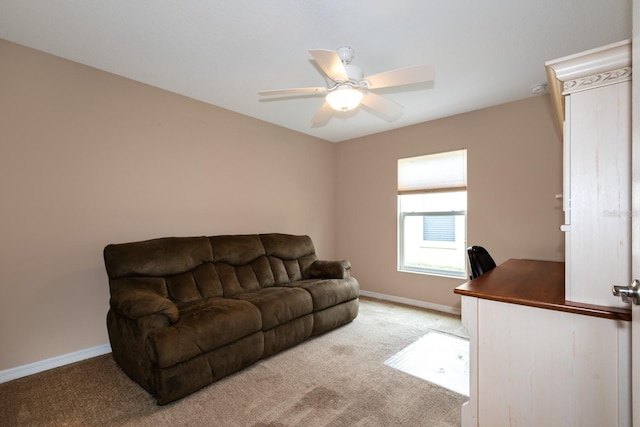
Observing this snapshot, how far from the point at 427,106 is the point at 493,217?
154 cm

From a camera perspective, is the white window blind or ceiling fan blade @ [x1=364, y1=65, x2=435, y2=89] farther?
the white window blind

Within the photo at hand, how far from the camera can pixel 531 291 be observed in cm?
149

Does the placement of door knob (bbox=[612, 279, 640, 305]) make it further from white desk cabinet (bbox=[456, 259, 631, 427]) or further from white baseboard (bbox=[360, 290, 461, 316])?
white baseboard (bbox=[360, 290, 461, 316])

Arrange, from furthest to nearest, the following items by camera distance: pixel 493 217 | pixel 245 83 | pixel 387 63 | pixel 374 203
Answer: pixel 374 203 → pixel 493 217 → pixel 245 83 → pixel 387 63

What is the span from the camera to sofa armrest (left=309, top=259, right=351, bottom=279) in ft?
11.7

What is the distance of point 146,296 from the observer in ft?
6.98

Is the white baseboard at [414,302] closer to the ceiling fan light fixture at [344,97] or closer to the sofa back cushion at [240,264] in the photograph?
the sofa back cushion at [240,264]

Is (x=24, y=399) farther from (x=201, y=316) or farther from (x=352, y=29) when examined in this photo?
(x=352, y=29)

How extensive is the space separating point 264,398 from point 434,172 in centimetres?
339

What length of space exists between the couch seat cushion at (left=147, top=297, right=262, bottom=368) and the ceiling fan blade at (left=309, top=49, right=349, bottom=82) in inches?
74.8

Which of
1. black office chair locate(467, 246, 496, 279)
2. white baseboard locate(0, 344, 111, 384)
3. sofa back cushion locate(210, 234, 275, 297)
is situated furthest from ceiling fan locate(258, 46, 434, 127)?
white baseboard locate(0, 344, 111, 384)

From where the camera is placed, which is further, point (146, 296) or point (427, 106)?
point (427, 106)

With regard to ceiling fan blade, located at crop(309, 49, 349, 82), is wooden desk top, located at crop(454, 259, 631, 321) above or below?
below

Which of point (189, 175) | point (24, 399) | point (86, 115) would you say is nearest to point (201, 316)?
point (24, 399)
